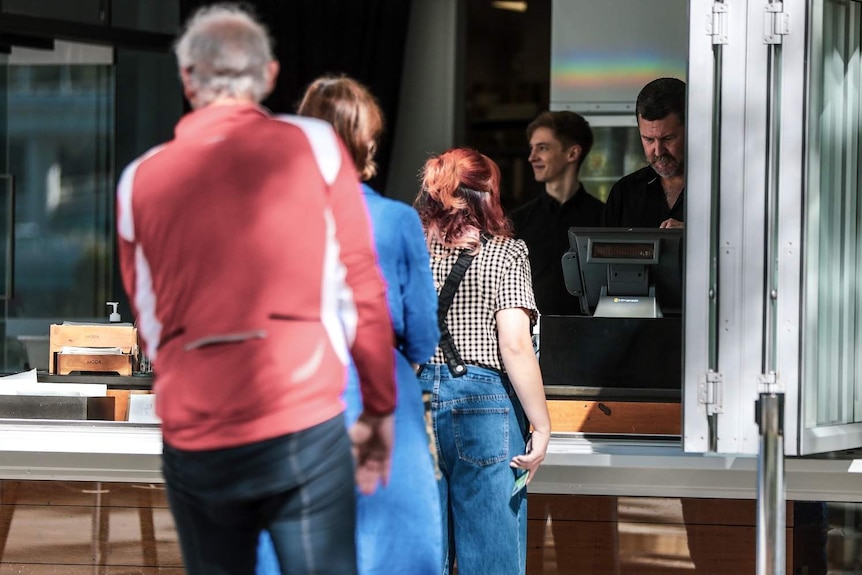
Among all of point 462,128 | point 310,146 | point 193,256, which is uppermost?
point 462,128

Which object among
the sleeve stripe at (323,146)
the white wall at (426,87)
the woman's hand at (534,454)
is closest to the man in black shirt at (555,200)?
the woman's hand at (534,454)

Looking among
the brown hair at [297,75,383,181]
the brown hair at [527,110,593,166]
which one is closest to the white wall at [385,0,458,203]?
the brown hair at [527,110,593,166]

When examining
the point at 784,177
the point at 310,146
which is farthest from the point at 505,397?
the point at 310,146

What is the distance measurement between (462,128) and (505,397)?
4764 mm

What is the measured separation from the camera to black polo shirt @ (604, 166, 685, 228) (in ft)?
13.7

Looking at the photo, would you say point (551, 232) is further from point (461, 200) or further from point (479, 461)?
point (479, 461)

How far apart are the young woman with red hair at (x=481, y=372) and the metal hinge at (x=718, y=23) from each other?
624 millimetres

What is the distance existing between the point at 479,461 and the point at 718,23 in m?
1.19

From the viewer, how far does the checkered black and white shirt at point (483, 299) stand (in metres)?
2.96

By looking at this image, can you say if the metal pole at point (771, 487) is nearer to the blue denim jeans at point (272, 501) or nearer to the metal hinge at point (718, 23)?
the metal hinge at point (718, 23)

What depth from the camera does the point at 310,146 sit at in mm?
1903

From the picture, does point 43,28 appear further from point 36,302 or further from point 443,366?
point 443,366

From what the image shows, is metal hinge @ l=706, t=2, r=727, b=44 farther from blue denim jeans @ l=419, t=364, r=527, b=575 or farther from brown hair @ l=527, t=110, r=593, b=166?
brown hair @ l=527, t=110, r=593, b=166

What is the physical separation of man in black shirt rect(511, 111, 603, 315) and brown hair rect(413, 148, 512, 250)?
1.81m
